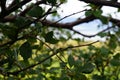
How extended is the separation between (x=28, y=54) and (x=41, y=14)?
16 centimetres

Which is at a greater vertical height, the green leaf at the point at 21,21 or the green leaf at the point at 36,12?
the green leaf at the point at 36,12

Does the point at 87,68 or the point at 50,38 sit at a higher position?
the point at 50,38

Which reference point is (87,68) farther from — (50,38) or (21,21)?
(21,21)

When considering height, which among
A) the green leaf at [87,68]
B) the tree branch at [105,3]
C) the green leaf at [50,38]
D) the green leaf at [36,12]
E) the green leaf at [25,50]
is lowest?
the green leaf at [87,68]

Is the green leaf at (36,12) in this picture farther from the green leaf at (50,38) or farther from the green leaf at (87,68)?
the green leaf at (87,68)

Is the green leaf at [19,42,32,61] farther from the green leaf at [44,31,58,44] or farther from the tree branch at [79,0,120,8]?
the tree branch at [79,0,120,8]

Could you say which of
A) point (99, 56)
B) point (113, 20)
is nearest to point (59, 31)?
point (113, 20)

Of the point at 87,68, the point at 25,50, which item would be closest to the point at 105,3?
the point at 87,68

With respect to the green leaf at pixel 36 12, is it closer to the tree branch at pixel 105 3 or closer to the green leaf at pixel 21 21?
the green leaf at pixel 21 21

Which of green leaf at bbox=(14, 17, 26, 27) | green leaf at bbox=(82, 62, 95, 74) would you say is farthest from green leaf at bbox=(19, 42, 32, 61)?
green leaf at bbox=(82, 62, 95, 74)

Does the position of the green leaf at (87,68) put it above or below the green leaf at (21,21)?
below

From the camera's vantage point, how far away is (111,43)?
11.2 feet

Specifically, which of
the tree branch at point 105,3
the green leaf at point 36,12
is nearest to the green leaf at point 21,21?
the green leaf at point 36,12

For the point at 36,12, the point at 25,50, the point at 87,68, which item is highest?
the point at 36,12
